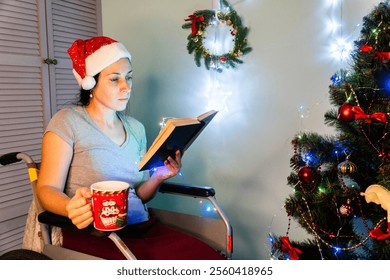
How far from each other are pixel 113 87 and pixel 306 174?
71 centimetres

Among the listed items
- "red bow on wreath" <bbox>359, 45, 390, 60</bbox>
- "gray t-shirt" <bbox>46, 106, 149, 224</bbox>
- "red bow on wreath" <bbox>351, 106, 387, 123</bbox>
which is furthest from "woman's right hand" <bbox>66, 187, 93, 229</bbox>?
"red bow on wreath" <bbox>359, 45, 390, 60</bbox>

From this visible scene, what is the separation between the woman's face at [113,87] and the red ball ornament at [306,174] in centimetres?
65

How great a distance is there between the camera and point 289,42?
5.57 ft

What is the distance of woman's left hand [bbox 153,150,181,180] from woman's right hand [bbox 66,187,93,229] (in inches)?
14.4

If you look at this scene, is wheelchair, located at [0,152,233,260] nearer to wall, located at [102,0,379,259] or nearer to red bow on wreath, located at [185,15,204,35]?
wall, located at [102,0,379,259]

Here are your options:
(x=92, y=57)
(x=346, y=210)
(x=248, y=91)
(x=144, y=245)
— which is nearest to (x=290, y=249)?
(x=346, y=210)

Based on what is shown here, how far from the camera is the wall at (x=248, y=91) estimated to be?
1662 millimetres

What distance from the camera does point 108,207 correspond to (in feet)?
3.14

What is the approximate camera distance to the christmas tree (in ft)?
3.53

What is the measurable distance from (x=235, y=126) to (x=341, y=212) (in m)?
0.82

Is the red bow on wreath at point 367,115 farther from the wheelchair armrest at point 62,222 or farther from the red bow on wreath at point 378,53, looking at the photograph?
the wheelchair armrest at point 62,222
